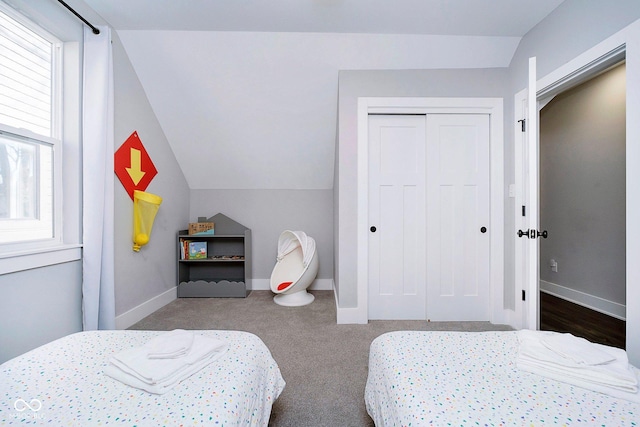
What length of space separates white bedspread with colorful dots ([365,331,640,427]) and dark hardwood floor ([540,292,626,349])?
1.71 meters

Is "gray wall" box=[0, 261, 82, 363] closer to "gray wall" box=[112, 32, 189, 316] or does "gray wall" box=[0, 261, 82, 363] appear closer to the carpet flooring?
"gray wall" box=[112, 32, 189, 316]

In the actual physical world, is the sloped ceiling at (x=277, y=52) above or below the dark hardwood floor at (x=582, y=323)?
above

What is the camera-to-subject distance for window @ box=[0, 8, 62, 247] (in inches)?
61.6

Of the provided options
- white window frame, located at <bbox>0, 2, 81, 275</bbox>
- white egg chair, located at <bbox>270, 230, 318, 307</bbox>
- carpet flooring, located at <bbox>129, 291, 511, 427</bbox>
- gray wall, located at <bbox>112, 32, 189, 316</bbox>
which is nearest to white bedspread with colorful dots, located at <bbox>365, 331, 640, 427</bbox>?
carpet flooring, located at <bbox>129, 291, 511, 427</bbox>

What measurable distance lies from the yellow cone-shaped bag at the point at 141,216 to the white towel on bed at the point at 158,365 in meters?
1.70

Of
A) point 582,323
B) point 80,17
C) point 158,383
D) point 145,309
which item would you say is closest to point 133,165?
point 80,17

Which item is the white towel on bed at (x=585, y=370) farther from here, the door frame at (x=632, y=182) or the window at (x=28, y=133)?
the window at (x=28, y=133)

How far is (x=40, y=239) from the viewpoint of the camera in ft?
5.71

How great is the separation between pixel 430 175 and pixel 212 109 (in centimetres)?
220

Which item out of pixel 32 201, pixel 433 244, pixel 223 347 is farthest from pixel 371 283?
pixel 32 201

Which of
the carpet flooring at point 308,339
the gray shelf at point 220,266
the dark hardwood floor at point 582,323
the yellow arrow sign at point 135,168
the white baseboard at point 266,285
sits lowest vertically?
the carpet flooring at point 308,339

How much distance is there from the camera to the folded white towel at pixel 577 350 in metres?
0.91

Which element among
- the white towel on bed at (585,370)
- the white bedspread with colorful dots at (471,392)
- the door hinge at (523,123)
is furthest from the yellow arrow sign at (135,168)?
the door hinge at (523,123)

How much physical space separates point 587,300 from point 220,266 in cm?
405
